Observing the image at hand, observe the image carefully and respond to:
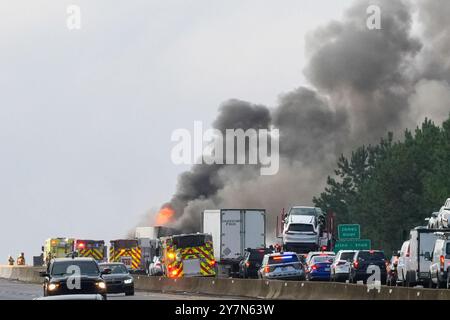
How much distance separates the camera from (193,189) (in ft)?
450

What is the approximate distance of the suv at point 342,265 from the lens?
63.0m

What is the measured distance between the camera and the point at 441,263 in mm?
48719

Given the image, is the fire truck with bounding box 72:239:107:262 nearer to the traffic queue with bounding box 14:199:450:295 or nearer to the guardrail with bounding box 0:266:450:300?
the traffic queue with bounding box 14:199:450:295

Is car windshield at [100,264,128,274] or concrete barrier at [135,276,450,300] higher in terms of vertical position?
car windshield at [100,264,128,274]

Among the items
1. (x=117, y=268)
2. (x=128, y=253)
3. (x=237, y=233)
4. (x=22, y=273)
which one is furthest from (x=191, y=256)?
(x=128, y=253)

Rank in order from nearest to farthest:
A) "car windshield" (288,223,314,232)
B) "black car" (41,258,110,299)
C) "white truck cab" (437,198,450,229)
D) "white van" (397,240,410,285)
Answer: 1. "black car" (41,258,110,299)
2. "white van" (397,240,410,285)
3. "white truck cab" (437,198,450,229)
4. "car windshield" (288,223,314,232)

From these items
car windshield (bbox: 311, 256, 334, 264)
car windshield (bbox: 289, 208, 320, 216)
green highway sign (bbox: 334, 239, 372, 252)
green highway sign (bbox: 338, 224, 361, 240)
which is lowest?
car windshield (bbox: 311, 256, 334, 264)

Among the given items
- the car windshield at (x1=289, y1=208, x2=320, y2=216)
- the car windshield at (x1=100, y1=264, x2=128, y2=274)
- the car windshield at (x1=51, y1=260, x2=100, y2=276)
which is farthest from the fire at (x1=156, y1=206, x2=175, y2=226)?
the car windshield at (x1=51, y1=260, x2=100, y2=276)

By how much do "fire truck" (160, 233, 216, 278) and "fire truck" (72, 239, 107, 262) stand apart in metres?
25.8

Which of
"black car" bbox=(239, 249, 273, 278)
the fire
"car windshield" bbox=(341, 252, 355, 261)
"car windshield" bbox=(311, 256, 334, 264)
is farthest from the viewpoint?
the fire

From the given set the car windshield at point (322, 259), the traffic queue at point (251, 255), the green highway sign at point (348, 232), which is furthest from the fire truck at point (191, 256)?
the car windshield at point (322, 259)

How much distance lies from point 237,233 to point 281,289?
92.2ft

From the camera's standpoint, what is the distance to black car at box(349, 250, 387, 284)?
6025 cm
